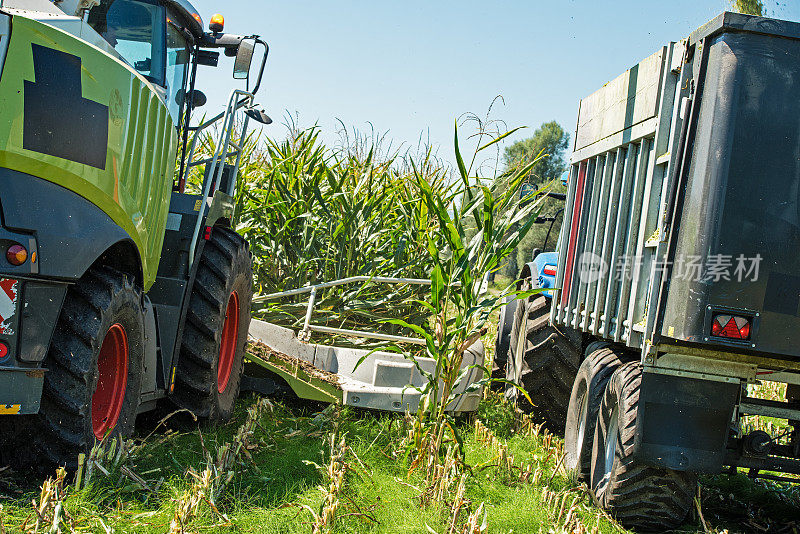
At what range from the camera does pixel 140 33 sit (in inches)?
182

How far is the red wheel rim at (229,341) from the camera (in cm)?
540

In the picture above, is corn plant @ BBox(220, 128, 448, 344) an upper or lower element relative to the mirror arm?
lower

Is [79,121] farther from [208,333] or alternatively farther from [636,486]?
[636,486]

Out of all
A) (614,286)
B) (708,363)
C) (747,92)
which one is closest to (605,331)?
(614,286)

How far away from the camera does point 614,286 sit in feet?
15.4

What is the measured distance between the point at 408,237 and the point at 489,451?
8.11 feet

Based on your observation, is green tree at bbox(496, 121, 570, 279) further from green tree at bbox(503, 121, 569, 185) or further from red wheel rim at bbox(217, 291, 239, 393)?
red wheel rim at bbox(217, 291, 239, 393)

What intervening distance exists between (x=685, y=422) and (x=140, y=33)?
346 centimetres

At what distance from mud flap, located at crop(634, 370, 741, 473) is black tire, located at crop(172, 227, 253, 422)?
94.4 inches

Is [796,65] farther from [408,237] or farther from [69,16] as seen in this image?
[408,237]

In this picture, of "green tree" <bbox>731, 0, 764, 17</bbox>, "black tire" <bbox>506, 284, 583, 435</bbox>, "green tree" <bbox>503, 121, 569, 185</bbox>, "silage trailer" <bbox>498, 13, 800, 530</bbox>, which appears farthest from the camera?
"green tree" <bbox>503, 121, 569, 185</bbox>

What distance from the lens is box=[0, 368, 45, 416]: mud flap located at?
9.91 ft

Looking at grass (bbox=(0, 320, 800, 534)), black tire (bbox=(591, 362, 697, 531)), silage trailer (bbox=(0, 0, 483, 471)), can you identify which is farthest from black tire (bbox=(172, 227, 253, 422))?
black tire (bbox=(591, 362, 697, 531))

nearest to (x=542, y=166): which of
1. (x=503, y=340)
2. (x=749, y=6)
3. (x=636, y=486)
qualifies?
(x=749, y=6)
